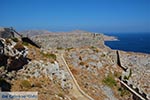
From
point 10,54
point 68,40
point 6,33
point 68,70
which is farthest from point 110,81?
point 10,54

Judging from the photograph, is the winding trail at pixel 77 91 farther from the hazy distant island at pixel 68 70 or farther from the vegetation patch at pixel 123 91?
the vegetation patch at pixel 123 91

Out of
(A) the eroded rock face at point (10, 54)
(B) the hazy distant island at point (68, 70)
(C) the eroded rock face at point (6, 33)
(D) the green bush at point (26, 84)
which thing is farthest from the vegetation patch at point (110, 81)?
(A) the eroded rock face at point (10, 54)

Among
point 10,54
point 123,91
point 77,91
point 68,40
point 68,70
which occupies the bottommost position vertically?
Result: point 123,91

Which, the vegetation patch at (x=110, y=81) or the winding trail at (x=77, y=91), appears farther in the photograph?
the vegetation patch at (x=110, y=81)

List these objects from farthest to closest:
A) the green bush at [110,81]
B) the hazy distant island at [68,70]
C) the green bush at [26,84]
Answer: the green bush at [110,81], the green bush at [26,84], the hazy distant island at [68,70]

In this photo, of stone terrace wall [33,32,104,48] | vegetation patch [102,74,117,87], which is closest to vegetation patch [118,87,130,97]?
vegetation patch [102,74,117,87]

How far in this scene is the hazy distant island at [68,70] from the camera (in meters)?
21.0

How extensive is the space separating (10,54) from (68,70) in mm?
10469

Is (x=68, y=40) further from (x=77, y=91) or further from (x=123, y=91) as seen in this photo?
(x=77, y=91)

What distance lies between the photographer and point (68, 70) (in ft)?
95.9

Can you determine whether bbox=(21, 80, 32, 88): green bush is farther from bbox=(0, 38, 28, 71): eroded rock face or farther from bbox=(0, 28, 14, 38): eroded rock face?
bbox=(0, 28, 14, 38): eroded rock face

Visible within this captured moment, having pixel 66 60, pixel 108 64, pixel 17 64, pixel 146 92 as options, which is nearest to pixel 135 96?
pixel 146 92

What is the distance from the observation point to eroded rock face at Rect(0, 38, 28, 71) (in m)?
19.4

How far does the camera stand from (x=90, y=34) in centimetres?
4272
